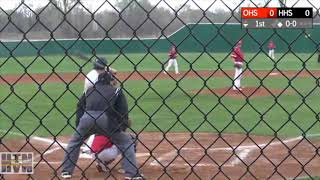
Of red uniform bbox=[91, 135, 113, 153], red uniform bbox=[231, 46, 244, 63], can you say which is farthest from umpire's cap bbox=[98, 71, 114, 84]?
red uniform bbox=[231, 46, 244, 63]

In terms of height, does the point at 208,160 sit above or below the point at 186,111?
below

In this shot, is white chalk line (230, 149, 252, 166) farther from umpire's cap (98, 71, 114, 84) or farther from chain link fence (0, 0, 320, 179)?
umpire's cap (98, 71, 114, 84)

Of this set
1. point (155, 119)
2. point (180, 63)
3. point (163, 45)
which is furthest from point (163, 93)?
point (163, 45)

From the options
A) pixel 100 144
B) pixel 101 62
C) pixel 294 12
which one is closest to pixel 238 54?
→ pixel 101 62

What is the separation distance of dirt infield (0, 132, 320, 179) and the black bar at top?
2698 mm

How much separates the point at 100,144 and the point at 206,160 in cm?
181

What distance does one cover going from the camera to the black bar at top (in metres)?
4.41

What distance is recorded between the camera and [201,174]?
7.88 m

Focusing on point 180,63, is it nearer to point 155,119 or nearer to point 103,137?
point 155,119
